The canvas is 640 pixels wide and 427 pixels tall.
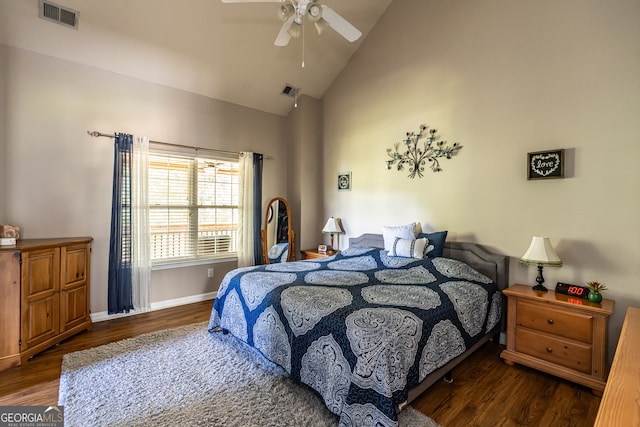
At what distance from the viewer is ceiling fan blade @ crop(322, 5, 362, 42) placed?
2.24 m

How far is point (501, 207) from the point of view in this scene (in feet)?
9.40

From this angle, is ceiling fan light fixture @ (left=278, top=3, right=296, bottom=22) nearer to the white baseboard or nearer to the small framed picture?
the small framed picture

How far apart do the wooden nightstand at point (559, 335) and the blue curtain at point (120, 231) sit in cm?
406

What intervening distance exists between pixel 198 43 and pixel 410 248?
3.48 meters

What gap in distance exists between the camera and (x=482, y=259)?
2.89m

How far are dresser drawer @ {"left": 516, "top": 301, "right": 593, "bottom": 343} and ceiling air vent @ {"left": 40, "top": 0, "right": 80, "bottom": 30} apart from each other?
4976mm

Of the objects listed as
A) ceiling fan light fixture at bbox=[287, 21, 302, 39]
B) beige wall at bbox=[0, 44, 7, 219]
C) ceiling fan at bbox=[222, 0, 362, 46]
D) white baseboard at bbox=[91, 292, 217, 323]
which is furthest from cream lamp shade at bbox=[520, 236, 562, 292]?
beige wall at bbox=[0, 44, 7, 219]

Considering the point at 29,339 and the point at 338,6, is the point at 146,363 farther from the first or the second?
the point at 338,6

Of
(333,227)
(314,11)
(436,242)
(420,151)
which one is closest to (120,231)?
(333,227)

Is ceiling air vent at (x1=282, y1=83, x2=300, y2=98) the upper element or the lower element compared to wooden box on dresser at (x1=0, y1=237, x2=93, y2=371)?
upper

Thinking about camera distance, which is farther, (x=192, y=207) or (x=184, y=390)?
(x=192, y=207)

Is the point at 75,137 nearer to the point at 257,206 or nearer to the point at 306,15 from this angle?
the point at 257,206

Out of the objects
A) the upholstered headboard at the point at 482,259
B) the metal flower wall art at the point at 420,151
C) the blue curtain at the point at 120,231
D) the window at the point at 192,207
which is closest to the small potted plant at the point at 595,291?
the upholstered headboard at the point at 482,259

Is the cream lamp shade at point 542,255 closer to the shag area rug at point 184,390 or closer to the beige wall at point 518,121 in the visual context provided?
the beige wall at point 518,121
